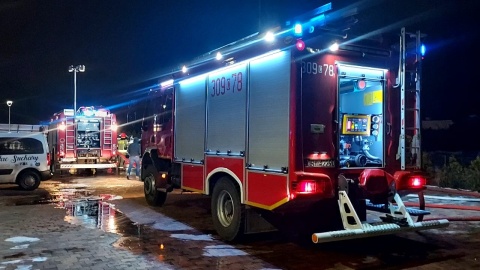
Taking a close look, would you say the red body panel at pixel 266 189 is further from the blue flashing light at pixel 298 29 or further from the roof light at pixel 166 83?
the roof light at pixel 166 83

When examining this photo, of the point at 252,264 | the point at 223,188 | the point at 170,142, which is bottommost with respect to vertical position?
the point at 252,264

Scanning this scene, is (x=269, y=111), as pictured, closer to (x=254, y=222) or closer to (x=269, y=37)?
(x=269, y=37)

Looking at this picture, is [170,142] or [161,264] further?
[170,142]

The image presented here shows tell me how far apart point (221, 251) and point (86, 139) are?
15.6m

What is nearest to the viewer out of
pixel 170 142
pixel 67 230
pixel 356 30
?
pixel 356 30

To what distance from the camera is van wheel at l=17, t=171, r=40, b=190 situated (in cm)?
1477

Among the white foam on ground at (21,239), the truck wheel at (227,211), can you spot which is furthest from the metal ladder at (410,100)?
the white foam on ground at (21,239)

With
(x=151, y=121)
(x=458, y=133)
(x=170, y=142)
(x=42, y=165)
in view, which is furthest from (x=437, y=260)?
(x=458, y=133)

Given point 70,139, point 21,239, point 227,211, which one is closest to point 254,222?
point 227,211

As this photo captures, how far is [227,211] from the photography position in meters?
7.75

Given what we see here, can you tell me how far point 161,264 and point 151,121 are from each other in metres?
5.48

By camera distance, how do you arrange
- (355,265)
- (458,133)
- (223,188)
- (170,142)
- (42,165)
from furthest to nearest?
(458,133)
(42,165)
(170,142)
(223,188)
(355,265)

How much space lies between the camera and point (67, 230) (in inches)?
329

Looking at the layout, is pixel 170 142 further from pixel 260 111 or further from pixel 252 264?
pixel 252 264
